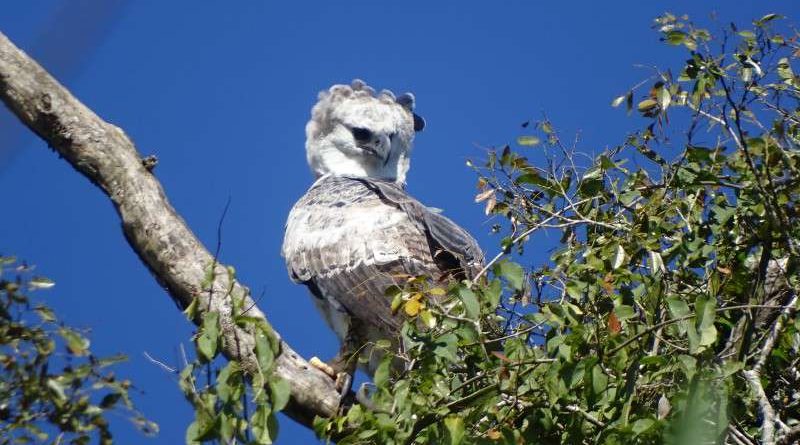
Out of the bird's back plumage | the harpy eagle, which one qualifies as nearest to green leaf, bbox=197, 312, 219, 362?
the harpy eagle

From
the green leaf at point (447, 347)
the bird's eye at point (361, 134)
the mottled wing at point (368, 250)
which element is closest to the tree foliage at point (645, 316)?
the green leaf at point (447, 347)

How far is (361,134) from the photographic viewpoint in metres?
7.94

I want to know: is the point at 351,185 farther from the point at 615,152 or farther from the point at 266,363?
the point at 266,363

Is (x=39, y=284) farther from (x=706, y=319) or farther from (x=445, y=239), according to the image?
(x=445, y=239)

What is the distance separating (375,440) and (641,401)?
2.88 feet

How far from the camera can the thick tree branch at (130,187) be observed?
16.4 ft

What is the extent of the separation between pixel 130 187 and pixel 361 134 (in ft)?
9.68

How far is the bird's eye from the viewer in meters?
7.92

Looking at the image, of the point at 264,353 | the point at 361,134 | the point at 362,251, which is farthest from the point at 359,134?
the point at 264,353

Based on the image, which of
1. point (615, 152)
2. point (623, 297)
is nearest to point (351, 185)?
point (615, 152)

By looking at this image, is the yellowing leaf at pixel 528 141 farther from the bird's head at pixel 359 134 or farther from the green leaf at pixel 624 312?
the bird's head at pixel 359 134

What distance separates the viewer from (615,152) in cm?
471

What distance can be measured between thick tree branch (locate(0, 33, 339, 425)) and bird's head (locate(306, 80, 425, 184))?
109 inches

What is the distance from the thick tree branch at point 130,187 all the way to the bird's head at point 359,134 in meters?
2.77
